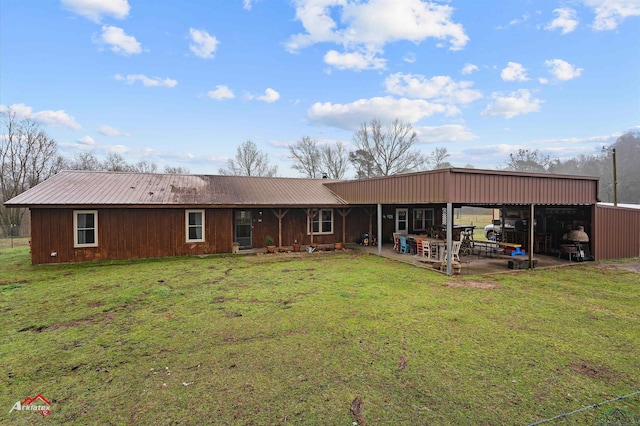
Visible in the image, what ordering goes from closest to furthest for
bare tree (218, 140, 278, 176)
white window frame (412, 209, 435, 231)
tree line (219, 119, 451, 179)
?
1. white window frame (412, 209, 435, 231)
2. tree line (219, 119, 451, 179)
3. bare tree (218, 140, 278, 176)

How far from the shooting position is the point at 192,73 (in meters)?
19.3

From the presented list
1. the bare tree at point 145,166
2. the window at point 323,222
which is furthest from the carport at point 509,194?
the bare tree at point 145,166

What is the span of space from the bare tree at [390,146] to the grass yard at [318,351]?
101ft

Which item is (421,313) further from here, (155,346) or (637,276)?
(637,276)

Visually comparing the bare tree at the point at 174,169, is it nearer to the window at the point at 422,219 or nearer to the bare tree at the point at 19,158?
the bare tree at the point at 19,158

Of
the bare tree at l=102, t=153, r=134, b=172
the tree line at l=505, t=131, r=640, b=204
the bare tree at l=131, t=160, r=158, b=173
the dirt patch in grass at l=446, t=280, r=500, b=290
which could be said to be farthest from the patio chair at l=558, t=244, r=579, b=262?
the bare tree at l=131, t=160, r=158, b=173

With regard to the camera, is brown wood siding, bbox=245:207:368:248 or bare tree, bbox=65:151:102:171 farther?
bare tree, bbox=65:151:102:171

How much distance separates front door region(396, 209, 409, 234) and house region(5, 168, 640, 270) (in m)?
1.78

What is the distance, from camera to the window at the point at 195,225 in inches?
500

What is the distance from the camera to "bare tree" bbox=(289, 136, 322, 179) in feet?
132

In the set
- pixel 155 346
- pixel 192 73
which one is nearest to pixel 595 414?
pixel 155 346

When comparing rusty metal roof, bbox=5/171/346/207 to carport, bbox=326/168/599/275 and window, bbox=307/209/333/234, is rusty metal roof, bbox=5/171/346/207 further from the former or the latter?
carport, bbox=326/168/599/275

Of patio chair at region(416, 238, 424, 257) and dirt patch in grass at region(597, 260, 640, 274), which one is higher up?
patio chair at region(416, 238, 424, 257)

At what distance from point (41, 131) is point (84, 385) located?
32648mm
